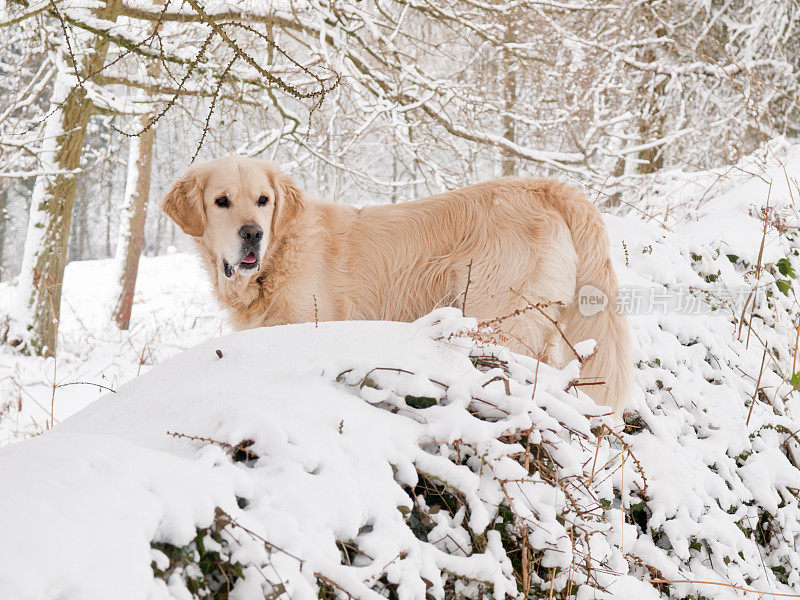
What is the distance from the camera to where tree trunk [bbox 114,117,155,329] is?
10.3m

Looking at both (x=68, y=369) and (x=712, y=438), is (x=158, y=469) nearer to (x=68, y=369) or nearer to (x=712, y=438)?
(x=712, y=438)

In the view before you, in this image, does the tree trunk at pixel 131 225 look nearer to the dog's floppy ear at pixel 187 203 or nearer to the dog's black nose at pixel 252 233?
the dog's floppy ear at pixel 187 203

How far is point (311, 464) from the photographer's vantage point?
141 cm

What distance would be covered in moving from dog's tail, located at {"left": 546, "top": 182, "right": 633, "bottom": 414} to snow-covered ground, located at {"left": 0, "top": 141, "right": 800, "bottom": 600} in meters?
0.22

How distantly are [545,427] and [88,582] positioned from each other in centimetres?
120

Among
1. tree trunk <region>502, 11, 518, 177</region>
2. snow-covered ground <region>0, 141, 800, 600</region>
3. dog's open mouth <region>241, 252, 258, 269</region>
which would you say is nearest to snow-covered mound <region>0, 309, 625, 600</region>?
snow-covered ground <region>0, 141, 800, 600</region>

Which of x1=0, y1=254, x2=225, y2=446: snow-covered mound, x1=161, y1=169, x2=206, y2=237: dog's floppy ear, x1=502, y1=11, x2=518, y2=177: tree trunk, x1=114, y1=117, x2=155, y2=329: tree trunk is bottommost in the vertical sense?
x1=0, y1=254, x2=225, y2=446: snow-covered mound

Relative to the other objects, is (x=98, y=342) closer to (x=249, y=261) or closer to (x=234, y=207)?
(x=234, y=207)

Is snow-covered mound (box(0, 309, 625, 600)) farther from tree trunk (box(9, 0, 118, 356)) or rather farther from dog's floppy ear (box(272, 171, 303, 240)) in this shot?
tree trunk (box(9, 0, 118, 356))

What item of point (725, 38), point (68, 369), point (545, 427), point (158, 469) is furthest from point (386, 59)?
point (725, 38)

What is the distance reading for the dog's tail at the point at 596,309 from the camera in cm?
288

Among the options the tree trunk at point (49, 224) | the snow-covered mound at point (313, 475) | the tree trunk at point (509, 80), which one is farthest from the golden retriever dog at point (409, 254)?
the tree trunk at point (49, 224)

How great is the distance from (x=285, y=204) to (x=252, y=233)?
32cm

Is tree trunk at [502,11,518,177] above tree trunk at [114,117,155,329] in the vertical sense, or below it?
above
